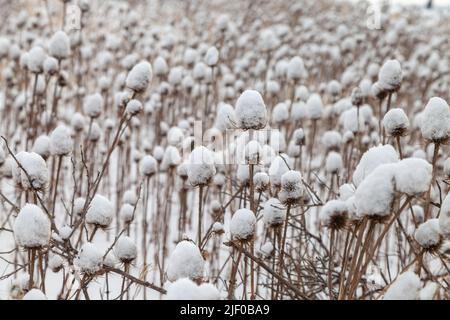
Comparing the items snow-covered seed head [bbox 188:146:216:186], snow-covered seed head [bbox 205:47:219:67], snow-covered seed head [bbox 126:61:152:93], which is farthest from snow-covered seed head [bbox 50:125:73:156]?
snow-covered seed head [bbox 205:47:219:67]

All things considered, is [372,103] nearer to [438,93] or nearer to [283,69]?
[438,93]

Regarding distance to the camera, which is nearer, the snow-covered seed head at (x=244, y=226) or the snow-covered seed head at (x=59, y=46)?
the snow-covered seed head at (x=244, y=226)

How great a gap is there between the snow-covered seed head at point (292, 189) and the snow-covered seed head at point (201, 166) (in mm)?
169

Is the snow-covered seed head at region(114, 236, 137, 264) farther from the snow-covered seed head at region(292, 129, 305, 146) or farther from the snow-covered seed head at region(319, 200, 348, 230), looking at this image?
the snow-covered seed head at region(292, 129, 305, 146)

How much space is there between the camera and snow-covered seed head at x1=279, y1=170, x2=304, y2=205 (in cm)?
125

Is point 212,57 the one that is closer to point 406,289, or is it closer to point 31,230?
point 31,230

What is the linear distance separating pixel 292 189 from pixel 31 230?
57cm

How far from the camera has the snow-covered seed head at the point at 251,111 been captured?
124cm

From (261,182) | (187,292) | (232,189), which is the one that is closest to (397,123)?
(261,182)

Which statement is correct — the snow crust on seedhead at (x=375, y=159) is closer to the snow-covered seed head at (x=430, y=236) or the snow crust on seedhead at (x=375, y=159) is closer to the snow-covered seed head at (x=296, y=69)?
the snow-covered seed head at (x=430, y=236)

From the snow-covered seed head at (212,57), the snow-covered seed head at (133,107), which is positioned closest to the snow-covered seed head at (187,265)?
the snow-covered seed head at (133,107)
